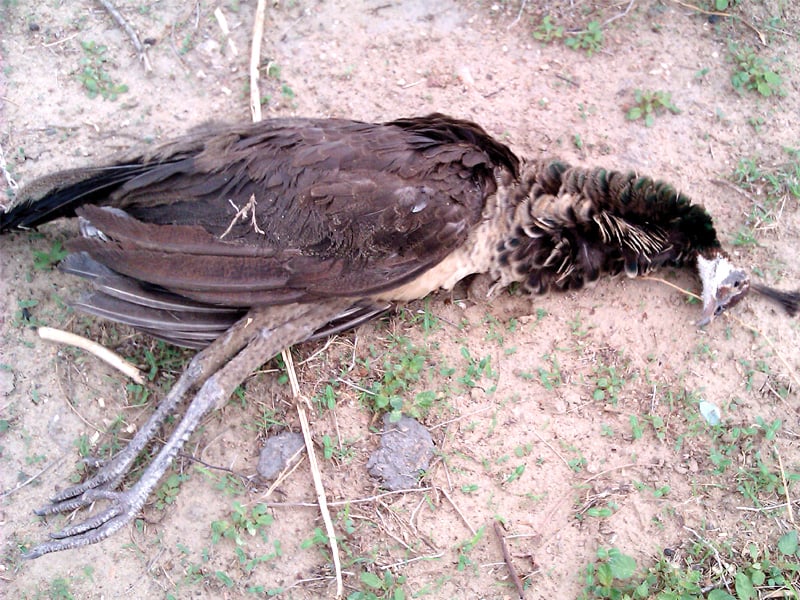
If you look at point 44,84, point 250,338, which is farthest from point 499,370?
point 44,84

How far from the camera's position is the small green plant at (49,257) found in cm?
321

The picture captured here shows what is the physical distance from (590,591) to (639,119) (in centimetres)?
245

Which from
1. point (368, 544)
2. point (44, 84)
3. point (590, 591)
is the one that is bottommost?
point (590, 591)

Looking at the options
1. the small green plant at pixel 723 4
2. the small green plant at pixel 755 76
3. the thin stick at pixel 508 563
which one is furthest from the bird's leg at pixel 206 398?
the small green plant at pixel 723 4

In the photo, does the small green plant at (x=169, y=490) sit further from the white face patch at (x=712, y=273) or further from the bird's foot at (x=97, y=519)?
the white face patch at (x=712, y=273)

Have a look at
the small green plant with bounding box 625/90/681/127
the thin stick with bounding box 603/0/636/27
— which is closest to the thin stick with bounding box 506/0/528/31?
the thin stick with bounding box 603/0/636/27

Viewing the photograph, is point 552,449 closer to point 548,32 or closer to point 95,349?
point 95,349

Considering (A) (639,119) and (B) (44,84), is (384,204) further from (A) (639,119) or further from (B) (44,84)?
(B) (44,84)

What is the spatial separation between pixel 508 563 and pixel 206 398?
1447mm

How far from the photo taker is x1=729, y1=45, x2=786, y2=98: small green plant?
12.1 feet

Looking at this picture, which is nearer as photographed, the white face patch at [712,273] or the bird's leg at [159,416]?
the bird's leg at [159,416]

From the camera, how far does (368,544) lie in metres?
2.73

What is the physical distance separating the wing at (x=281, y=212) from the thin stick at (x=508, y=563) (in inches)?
44.4

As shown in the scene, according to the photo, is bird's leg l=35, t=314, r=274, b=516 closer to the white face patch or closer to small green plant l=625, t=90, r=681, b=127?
the white face patch
